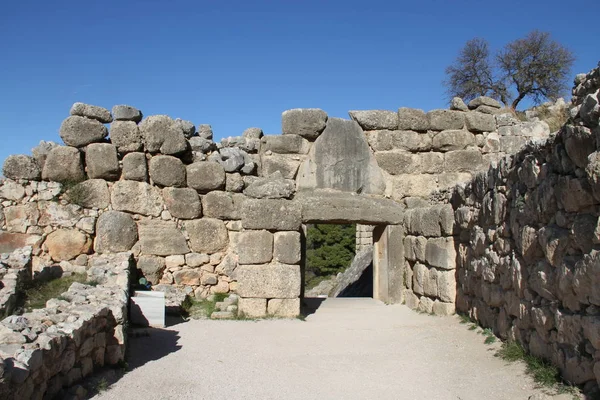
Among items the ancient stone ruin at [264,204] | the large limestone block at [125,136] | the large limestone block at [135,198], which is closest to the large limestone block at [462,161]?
the ancient stone ruin at [264,204]

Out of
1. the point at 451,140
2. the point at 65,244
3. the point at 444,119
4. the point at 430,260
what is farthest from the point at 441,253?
the point at 65,244

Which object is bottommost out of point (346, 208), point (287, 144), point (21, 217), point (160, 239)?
point (160, 239)

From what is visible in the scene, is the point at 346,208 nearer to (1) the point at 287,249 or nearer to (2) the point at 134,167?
(1) the point at 287,249

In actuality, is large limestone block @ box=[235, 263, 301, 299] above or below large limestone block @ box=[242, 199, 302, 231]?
below

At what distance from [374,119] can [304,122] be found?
1302 millimetres

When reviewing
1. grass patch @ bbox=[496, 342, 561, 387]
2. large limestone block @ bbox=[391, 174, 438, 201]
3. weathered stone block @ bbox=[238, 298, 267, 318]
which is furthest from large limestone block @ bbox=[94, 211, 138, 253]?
grass patch @ bbox=[496, 342, 561, 387]

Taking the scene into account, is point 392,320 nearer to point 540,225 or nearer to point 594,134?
point 540,225

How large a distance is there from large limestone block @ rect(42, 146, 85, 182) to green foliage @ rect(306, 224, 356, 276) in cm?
1488

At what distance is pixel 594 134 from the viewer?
3824mm

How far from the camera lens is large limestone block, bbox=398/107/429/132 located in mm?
10125

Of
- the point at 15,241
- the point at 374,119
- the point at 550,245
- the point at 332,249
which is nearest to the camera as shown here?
the point at 550,245

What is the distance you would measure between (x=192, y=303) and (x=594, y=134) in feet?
22.7

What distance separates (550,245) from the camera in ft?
14.8

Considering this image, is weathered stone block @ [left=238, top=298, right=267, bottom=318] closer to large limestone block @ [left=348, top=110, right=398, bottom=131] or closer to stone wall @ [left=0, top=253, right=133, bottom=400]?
stone wall @ [left=0, top=253, right=133, bottom=400]
